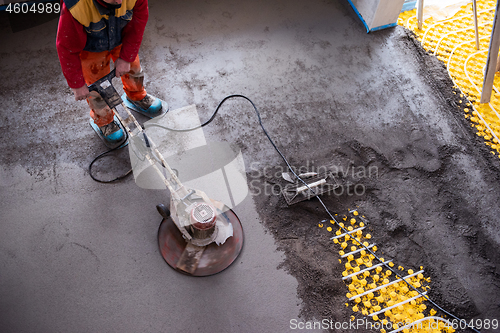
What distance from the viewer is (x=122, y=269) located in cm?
290

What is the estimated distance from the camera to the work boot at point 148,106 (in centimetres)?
358

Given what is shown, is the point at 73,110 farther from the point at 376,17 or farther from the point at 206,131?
the point at 376,17

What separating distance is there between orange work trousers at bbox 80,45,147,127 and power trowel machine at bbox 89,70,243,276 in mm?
193

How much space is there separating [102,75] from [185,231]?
1.50 meters

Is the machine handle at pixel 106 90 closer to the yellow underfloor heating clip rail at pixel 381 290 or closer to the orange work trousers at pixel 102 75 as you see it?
the orange work trousers at pixel 102 75

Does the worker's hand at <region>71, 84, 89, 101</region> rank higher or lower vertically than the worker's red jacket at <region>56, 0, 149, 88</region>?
lower

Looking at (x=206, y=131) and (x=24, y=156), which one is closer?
(x=24, y=156)

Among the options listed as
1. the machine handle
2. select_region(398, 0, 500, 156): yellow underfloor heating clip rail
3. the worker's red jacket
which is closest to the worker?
Result: the worker's red jacket

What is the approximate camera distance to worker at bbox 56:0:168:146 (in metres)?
2.35

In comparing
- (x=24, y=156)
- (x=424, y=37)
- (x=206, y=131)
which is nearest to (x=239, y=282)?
(x=206, y=131)

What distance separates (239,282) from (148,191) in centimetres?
117

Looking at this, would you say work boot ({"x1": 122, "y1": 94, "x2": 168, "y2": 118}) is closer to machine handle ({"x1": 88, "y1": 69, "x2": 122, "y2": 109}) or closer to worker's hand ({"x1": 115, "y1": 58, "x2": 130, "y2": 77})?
worker's hand ({"x1": 115, "y1": 58, "x2": 130, "y2": 77})

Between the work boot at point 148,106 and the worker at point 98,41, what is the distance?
0.79 ft

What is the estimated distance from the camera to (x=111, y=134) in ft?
11.2
